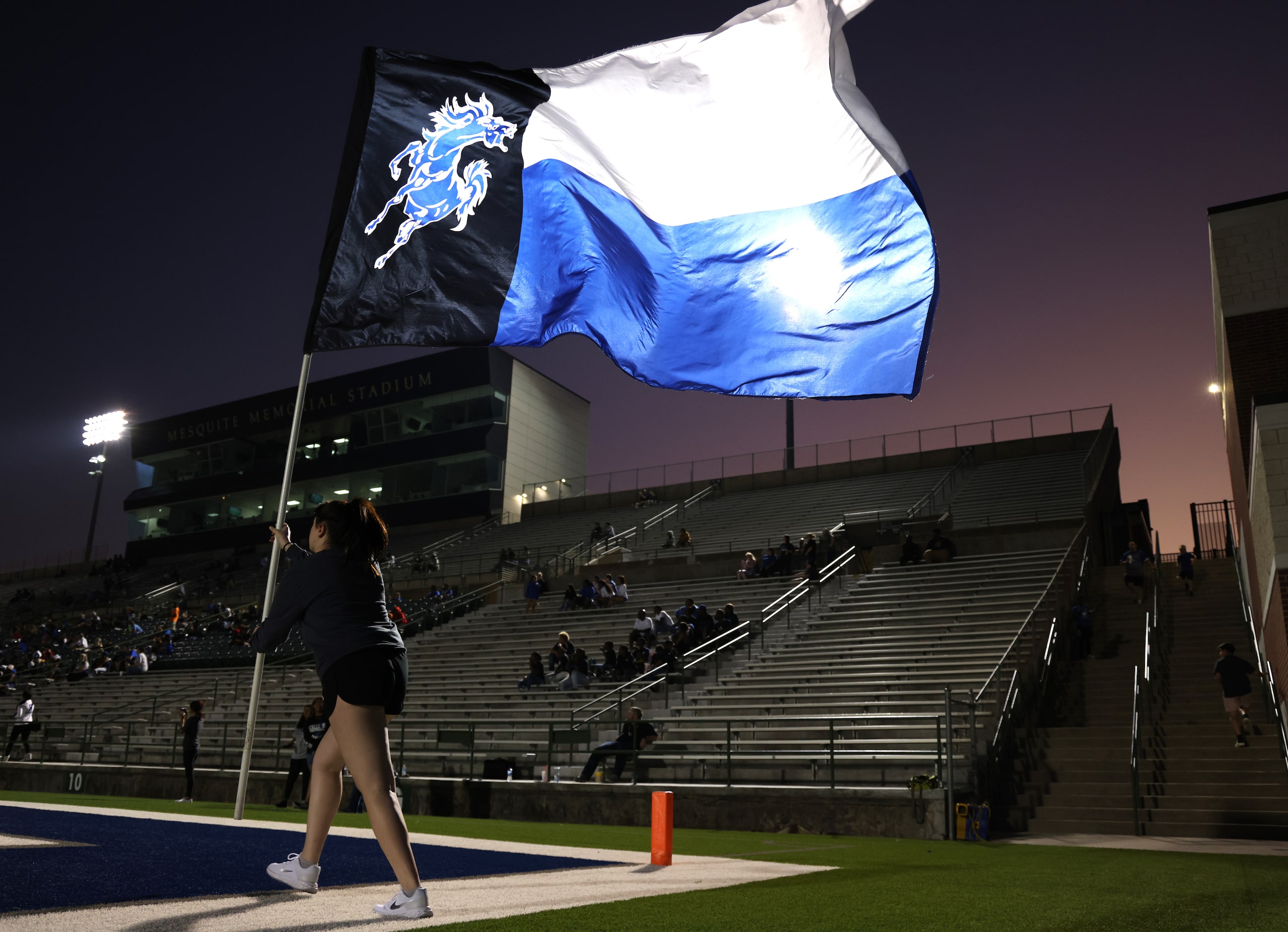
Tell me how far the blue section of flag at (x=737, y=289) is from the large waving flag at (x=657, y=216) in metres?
0.02

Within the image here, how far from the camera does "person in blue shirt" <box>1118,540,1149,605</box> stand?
74.7 ft

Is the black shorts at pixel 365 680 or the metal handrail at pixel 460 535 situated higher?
the metal handrail at pixel 460 535

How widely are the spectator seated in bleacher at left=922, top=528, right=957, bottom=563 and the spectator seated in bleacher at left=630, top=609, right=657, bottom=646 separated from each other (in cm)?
713

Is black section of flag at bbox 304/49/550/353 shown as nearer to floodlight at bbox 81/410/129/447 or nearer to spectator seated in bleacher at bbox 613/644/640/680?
spectator seated in bleacher at bbox 613/644/640/680

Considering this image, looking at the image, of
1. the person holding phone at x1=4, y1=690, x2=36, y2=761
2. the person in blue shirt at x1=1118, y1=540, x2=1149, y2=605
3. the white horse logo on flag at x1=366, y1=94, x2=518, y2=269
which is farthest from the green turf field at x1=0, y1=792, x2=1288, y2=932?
the person holding phone at x1=4, y1=690, x2=36, y2=761

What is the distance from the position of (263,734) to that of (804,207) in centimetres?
1982

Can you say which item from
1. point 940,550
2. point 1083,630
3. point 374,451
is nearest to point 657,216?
point 1083,630

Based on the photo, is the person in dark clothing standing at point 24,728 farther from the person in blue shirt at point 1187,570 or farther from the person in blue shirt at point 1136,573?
the person in blue shirt at point 1187,570

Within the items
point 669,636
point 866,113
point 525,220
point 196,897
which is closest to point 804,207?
point 866,113

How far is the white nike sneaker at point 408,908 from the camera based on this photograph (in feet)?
13.1

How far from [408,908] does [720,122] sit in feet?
21.7

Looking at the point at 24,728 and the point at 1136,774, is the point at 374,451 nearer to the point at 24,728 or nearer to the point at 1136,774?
the point at 24,728

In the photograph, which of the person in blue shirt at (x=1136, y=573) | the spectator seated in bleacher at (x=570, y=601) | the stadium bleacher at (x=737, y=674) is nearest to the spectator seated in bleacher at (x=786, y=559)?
the stadium bleacher at (x=737, y=674)

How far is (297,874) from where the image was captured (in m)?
4.55
